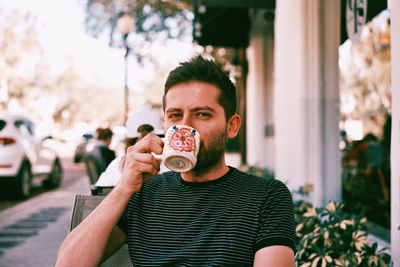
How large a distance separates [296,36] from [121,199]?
163 inches

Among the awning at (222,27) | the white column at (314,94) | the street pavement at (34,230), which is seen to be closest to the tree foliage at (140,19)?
the awning at (222,27)

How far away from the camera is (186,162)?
6.33 feet

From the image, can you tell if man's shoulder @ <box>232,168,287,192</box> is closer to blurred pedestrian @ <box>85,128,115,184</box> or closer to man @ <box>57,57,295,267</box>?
man @ <box>57,57,295,267</box>

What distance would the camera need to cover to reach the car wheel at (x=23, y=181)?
11266 millimetres

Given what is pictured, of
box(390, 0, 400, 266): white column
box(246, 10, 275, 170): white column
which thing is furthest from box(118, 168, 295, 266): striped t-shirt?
box(246, 10, 275, 170): white column

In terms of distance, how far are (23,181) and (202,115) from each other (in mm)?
10088

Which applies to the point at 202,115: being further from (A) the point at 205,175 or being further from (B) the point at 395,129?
(B) the point at 395,129

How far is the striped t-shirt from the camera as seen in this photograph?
2.01 metres

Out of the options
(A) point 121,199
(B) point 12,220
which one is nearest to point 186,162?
(A) point 121,199

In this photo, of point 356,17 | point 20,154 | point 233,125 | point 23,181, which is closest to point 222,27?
point 20,154

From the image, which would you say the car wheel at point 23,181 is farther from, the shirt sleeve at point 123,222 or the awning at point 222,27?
the shirt sleeve at point 123,222

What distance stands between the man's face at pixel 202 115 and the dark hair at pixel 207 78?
0.02 meters

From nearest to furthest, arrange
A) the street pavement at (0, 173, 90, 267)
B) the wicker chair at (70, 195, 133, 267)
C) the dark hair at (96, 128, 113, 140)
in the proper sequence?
the wicker chair at (70, 195, 133, 267) < the street pavement at (0, 173, 90, 267) < the dark hair at (96, 128, 113, 140)

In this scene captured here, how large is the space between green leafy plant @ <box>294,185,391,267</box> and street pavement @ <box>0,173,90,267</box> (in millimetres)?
2970
